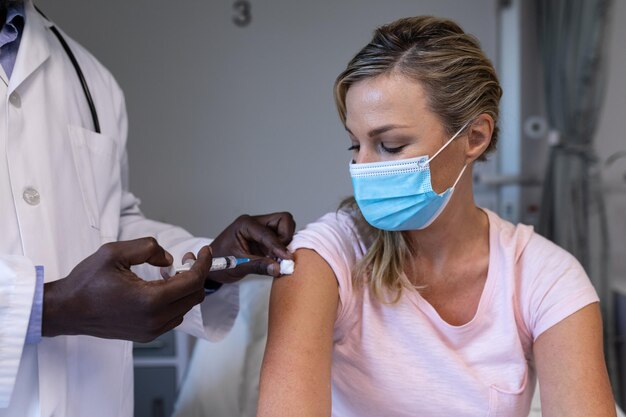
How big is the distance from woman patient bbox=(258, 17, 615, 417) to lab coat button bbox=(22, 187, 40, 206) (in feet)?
1.48

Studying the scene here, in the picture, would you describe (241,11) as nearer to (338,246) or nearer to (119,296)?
(338,246)

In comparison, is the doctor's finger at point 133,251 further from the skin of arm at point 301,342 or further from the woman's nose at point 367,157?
the woman's nose at point 367,157

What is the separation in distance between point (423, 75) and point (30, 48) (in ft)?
2.43

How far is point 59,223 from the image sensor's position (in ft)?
3.96

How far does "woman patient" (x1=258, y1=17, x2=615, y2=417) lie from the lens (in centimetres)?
121

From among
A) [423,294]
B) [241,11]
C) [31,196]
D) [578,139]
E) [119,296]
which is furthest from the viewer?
[241,11]

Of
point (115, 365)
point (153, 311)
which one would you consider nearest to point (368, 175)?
point (153, 311)

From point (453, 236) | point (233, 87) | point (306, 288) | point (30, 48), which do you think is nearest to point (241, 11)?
point (233, 87)

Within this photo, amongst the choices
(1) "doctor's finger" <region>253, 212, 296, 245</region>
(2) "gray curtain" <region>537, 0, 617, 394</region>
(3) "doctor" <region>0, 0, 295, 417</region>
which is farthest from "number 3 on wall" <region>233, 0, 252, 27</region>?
(1) "doctor's finger" <region>253, 212, 296, 245</region>

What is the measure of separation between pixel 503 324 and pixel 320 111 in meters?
1.90

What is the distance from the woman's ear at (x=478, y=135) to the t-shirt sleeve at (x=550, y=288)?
224mm

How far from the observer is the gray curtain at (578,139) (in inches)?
108

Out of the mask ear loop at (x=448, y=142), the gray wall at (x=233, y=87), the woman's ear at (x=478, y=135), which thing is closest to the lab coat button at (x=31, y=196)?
the mask ear loop at (x=448, y=142)

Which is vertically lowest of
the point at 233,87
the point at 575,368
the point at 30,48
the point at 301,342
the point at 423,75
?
the point at 575,368
